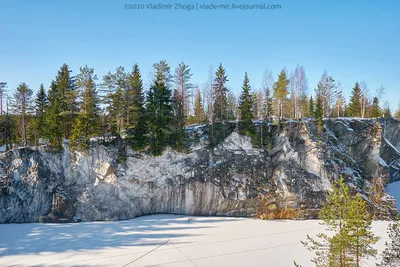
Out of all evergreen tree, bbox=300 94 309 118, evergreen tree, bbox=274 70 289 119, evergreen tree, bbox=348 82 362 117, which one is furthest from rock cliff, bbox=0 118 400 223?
evergreen tree, bbox=348 82 362 117

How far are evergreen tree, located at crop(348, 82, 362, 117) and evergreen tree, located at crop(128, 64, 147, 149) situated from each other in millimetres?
31754

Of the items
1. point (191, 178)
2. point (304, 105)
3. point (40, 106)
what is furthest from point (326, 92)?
point (40, 106)

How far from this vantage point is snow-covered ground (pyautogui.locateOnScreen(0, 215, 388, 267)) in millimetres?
11188

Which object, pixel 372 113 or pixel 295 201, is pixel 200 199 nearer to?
pixel 295 201

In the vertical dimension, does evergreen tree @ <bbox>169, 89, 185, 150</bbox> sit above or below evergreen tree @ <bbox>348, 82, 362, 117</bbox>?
below

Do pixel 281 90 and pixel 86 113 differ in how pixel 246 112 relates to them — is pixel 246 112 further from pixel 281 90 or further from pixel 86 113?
pixel 86 113

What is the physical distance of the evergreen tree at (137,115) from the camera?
754 inches

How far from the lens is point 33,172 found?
18.7 m

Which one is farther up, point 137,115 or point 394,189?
point 137,115

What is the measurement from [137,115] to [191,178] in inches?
311

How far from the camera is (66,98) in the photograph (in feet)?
66.8

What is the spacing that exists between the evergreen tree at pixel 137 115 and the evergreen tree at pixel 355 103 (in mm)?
31754

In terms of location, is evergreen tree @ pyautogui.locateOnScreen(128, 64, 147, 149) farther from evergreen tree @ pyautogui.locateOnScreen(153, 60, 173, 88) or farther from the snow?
the snow

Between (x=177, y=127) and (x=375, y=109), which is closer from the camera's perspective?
(x=177, y=127)
